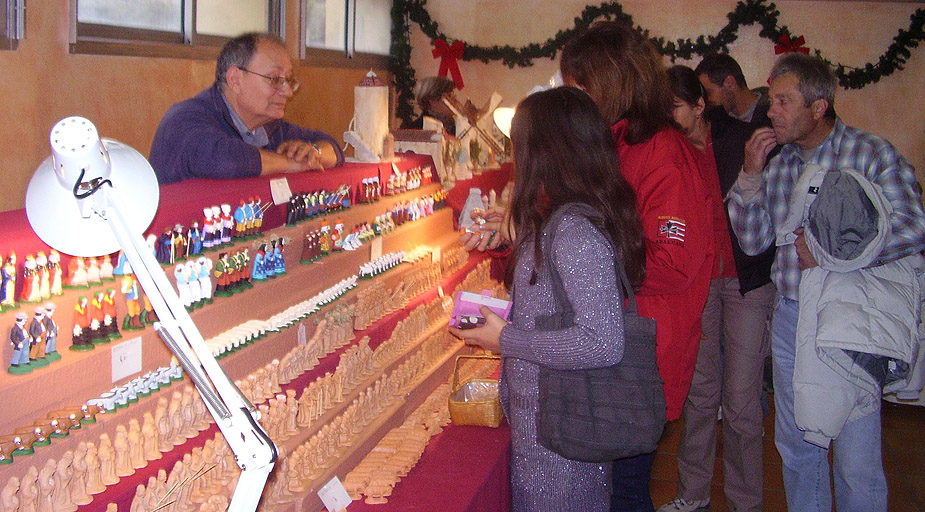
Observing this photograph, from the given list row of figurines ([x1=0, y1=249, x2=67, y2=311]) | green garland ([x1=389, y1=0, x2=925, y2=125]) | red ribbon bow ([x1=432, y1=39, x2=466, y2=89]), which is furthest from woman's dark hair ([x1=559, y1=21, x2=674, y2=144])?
red ribbon bow ([x1=432, y1=39, x2=466, y2=89])

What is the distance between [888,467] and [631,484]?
3017 millimetres

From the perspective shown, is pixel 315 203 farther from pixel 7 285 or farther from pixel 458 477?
pixel 7 285

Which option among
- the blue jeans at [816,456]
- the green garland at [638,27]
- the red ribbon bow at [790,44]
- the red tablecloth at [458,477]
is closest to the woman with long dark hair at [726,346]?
the blue jeans at [816,456]

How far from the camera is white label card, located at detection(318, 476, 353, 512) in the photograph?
99.4 inches

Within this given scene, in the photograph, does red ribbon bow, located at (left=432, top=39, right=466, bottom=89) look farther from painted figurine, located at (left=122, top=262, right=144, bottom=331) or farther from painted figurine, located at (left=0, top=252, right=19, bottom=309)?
painted figurine, located at (left=0, top=252, right=19, bottom=309)

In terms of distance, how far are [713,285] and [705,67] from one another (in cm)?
175

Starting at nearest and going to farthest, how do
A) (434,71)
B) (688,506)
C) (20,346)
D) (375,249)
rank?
(20,346) < (375,249) < (688,506) < (434,71)

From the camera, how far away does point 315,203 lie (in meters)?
3.04

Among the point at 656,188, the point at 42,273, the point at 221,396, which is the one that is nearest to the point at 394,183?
the point at 656,188

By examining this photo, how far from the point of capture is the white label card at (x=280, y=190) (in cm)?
275

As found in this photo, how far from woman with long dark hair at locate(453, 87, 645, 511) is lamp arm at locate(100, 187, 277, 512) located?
41.6 inches

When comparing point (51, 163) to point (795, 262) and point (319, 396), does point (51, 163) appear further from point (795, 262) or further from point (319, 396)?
point (795, 262)

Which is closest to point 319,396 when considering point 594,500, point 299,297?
point 299,297

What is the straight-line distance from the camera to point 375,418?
10.2 ft
